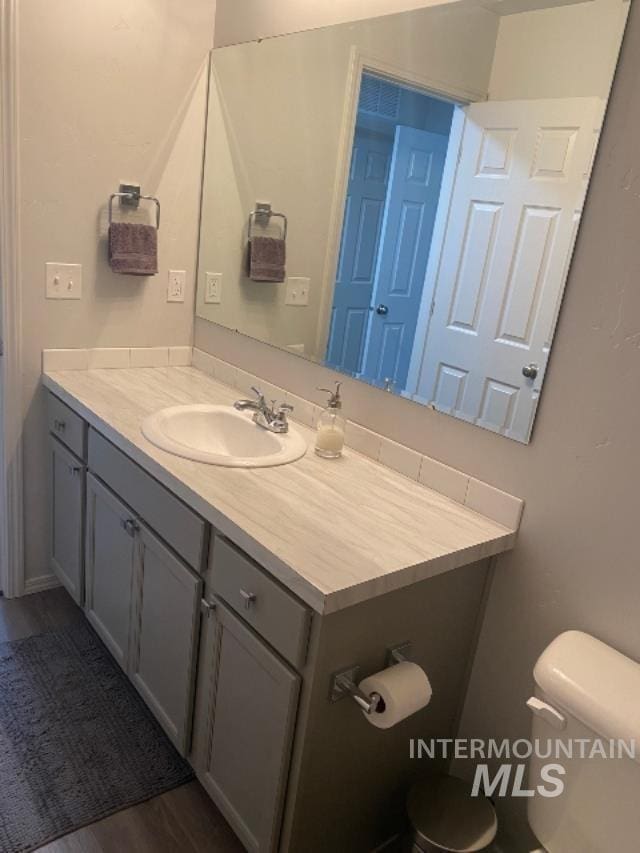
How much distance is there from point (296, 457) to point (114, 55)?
138 centimetres

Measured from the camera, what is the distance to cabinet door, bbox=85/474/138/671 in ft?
5.96

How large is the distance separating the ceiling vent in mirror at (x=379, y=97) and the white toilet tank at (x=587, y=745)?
131 centimetres

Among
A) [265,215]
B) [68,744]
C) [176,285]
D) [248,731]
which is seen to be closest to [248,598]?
[248,731]

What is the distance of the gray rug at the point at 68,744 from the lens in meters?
1.58

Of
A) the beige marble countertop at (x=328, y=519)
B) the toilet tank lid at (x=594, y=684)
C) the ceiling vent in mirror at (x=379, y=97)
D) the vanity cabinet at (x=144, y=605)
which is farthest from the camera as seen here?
the ceiling vent in mirror at (x=379, y=97)

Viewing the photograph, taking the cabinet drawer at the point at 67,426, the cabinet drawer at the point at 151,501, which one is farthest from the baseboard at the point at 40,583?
the cabinet drawer at the point at 151,501

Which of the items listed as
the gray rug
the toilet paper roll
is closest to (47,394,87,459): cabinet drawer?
the gray rug

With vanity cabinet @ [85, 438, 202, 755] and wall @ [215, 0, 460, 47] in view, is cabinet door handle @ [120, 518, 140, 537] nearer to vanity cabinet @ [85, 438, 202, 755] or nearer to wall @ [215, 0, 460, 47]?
vanity cabinet @ [85, 438, 202, 755]

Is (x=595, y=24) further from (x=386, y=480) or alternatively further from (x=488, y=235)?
(x=386, y=480)

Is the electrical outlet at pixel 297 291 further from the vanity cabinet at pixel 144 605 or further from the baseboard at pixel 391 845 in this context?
the baseboard at pixel 391 845

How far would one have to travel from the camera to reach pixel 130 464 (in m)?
1.73

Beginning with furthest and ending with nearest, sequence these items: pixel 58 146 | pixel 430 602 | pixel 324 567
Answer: pixel 58 146
pixel 430 602
pixel 324 567

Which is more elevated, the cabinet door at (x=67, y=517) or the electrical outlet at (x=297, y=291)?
the electrical outlet at (x=297, y=291)

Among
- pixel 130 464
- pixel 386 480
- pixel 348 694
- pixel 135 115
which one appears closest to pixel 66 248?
pixel 135 115
